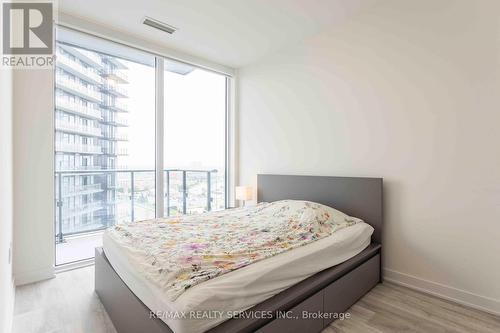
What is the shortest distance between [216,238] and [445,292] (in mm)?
2093

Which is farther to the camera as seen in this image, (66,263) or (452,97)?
(66,263)

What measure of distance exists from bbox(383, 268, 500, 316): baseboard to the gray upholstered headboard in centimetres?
38

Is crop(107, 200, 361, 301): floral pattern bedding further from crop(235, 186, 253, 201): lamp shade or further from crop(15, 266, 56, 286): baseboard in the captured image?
crop(15, 266, 56, 286): baseboard

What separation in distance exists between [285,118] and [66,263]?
3253mm

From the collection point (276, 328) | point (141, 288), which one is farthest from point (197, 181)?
point (276, 328)

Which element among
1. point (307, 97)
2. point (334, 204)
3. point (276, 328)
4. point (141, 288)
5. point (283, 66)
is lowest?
point (276, 328)

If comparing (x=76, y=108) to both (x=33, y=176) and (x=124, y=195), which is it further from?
(x=124, y=195)

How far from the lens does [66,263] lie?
3.04 meters

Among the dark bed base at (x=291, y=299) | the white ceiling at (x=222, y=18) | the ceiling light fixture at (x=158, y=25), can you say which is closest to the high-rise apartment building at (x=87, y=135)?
the white ceiling at (x=222, y=18)

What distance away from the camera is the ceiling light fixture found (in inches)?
118

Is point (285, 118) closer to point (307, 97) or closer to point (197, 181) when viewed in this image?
point (307, 97)

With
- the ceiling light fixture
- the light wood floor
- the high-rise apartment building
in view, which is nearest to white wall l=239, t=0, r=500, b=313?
the light wood floor

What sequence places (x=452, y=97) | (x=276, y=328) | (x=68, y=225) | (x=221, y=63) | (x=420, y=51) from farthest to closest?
1. (x=221, y=63)
2. (x=68, y=225)
3. (x=420, y=51)
4. (x=452, y=97)
5. (x=276, y=328)

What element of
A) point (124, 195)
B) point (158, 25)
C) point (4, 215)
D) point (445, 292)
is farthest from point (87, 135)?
point (445, 292)
